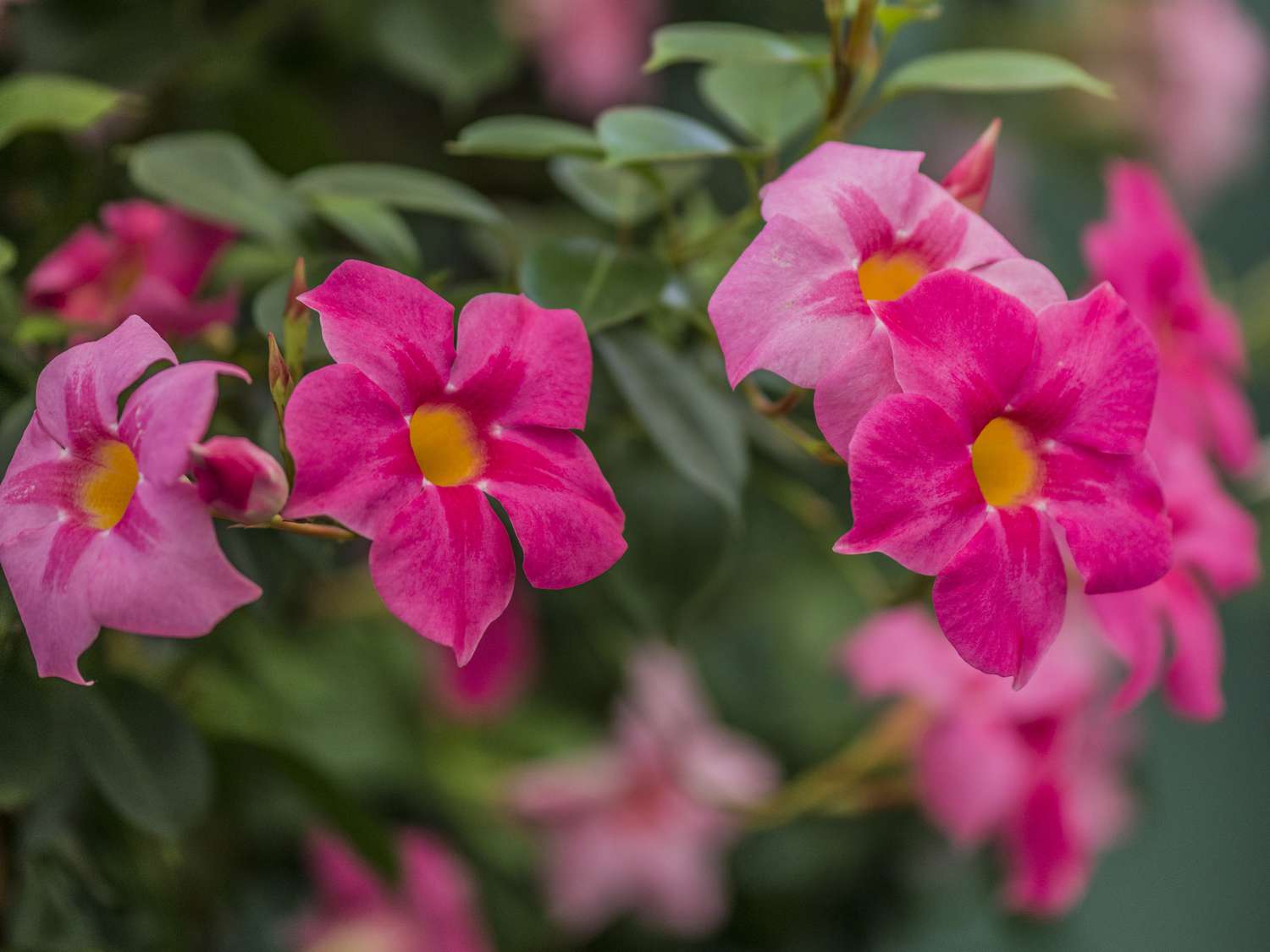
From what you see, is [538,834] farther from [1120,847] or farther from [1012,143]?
[1120,847]

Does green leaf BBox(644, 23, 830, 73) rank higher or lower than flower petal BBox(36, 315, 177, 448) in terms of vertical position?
higher

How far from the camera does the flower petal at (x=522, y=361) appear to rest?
30cm

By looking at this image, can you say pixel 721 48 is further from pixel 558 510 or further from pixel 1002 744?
pixel 1002 744

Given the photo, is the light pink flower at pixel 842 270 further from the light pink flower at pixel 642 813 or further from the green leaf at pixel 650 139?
the light pink flower at pixel 642 813

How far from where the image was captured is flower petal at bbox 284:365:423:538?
0.89ft

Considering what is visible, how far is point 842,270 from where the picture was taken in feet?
1.02

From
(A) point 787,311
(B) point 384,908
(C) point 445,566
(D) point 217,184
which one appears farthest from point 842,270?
(B) point 384,908

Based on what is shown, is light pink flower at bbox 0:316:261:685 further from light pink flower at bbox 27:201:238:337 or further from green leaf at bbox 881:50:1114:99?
green leaf at bbox 881:50:1114:99

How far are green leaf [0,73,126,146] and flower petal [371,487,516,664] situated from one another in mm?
204

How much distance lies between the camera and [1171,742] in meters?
1.50

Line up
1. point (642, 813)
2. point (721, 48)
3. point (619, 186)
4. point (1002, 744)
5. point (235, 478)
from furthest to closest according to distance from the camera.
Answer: point (642, 813)
point (1002, 744)
point (619, 186)
point (721, 48)
point (235, 478)

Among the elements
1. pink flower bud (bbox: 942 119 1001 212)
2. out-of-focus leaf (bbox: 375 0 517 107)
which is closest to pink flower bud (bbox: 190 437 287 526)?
pink flower bud (bbox: 942 119 1001 212)

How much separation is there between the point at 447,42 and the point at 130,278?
307mm

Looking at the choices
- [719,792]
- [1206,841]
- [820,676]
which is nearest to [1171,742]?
[1206,841]
